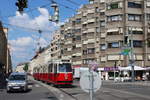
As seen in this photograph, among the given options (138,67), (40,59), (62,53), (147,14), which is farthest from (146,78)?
(40,59)

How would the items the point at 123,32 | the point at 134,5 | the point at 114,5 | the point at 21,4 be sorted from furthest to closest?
the point at 114,5
the point at 134,5
the point at 123,32
the point at 21,4

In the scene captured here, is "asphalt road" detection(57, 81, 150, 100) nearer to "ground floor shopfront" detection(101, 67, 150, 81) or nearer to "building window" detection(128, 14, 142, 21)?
"ground floor shopfront" detection(101, 67, 150, 81)

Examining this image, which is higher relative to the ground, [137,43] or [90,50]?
[137,43]

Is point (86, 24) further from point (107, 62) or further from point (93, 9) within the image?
point (107, 62)

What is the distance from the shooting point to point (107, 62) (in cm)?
7156

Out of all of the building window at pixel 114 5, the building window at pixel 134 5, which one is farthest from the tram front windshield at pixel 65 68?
the building window at pixel 134 5

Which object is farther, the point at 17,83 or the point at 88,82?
the point at 17,83

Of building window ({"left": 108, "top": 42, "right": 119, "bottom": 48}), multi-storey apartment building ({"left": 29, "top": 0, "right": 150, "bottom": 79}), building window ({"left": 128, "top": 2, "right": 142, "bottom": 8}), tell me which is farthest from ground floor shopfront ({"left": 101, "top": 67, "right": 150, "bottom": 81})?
building window ({"left": 128, "top": 2, "right": 142, "bottom": 8})

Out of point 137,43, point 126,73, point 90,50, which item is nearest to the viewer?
point 126,73

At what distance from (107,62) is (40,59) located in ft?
274

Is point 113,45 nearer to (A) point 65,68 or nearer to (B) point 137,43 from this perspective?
(B) point 137,43

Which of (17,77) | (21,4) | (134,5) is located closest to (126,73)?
(134,5)

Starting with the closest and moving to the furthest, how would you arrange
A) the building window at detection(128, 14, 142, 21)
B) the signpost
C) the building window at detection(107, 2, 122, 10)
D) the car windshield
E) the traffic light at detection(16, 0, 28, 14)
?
the signpost < the traffic light at detection(16, 0, 28, 14) < the car windshield < the building window at detection(128, 14, 142, 21) < the building window at detection(107, 2, 122, 10)

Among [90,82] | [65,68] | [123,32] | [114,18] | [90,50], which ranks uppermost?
[114,18]
